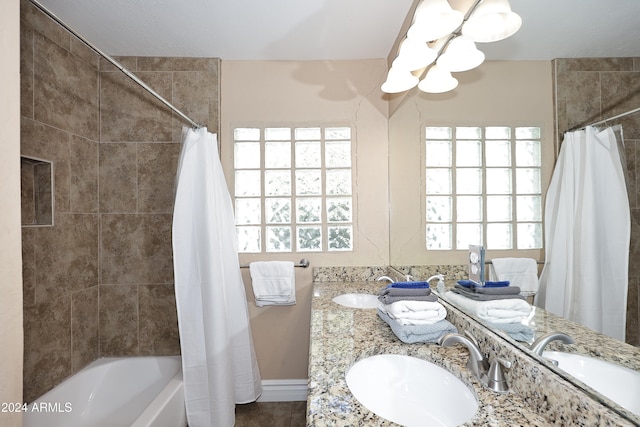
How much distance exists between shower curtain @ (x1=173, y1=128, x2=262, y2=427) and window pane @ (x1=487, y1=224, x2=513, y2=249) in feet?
4.61

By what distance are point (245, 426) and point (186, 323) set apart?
0.82 m

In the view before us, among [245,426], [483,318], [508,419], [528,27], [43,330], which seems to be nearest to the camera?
[508,419]

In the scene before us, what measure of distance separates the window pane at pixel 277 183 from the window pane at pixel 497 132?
1.42m

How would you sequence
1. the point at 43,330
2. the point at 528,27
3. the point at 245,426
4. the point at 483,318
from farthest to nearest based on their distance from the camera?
the point at 245,426, the point at 43,330, the point at 483,318, the point at 528,27

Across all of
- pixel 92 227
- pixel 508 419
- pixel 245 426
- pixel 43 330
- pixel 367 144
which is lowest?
pixel 245 426

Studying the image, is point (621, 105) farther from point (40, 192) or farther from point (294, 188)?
point (40, 192)

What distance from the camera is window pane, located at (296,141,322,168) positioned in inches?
87.3

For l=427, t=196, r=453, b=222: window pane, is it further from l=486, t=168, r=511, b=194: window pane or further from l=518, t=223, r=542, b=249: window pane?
l=518, t=223, r=542, b=249: window pane

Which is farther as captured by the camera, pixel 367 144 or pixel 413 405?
pixel 367 144

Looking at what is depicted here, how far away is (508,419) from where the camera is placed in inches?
26.4

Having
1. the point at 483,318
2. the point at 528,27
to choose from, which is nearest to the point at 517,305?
the point at 483,318

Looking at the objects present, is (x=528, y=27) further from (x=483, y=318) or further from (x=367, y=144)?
(x=367, y=144)

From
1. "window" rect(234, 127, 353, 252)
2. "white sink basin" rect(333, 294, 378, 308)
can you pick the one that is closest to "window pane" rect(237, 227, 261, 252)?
"window" rect(234, 127, 353, 252)

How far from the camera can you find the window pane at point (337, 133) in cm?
221
